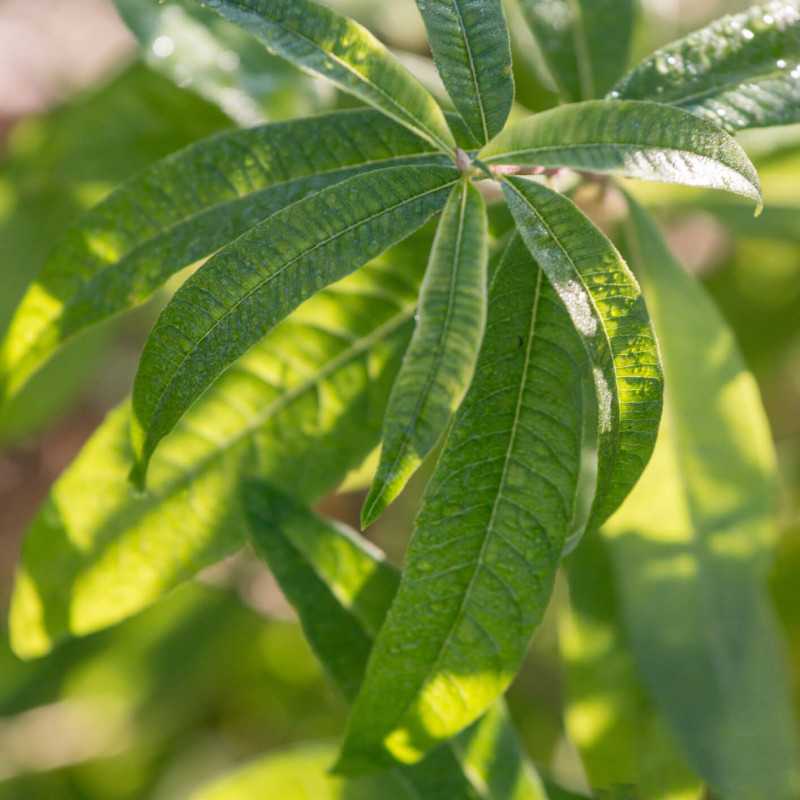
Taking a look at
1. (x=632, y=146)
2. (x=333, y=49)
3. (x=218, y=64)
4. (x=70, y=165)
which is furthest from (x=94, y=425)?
(x=632, y=146)

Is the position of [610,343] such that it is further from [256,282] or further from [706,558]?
[706,558]

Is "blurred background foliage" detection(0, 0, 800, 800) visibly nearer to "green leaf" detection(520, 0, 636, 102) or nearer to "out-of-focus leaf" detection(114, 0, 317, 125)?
"out-of-focus leaf" detection(114, 0, 317, 125)

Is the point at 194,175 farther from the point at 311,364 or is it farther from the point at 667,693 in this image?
the point at 667,693

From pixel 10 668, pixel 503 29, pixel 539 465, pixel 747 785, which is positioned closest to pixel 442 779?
pixel 747 785

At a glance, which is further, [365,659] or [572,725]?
[572,725]

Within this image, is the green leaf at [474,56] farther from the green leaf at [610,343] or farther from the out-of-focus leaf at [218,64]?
the out-of-focus leaf at [218,64]


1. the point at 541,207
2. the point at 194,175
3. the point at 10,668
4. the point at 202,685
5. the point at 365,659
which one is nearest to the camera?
the point at 541,207
